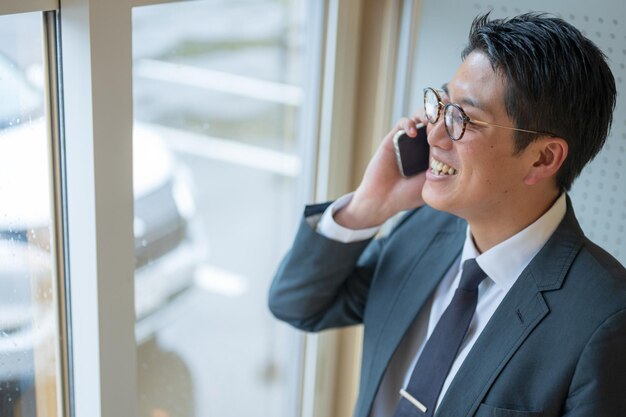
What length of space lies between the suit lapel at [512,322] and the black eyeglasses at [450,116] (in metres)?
0.21

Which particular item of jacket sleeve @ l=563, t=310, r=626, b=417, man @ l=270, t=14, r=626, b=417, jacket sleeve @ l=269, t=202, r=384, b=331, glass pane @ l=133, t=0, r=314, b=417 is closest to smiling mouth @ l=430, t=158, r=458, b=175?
man @ l=270, t=14, r=626, b=417


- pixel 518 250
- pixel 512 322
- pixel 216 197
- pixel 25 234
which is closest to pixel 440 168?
pixel 518 250

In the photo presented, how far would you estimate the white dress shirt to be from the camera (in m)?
1.53

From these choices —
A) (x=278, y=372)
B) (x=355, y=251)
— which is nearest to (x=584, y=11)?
(x=355, y=251)

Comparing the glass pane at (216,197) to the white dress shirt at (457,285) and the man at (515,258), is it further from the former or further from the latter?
the man at (515,258)

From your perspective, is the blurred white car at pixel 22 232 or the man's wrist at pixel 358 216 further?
the man's wrist at pixel 358 216

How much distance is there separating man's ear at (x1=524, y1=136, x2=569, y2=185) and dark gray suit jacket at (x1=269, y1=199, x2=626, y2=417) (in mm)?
106

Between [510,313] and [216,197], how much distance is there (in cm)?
114

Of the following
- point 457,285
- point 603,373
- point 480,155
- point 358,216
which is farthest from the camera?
point 358,216

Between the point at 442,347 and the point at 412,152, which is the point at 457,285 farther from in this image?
the point at 412,152

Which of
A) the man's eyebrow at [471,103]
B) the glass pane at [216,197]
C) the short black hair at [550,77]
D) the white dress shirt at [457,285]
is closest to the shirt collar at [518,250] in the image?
the white dress shirt at [457,285]

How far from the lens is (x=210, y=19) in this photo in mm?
1979

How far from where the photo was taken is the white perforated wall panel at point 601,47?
1743 millimetres

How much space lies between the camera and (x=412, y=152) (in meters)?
1.73
